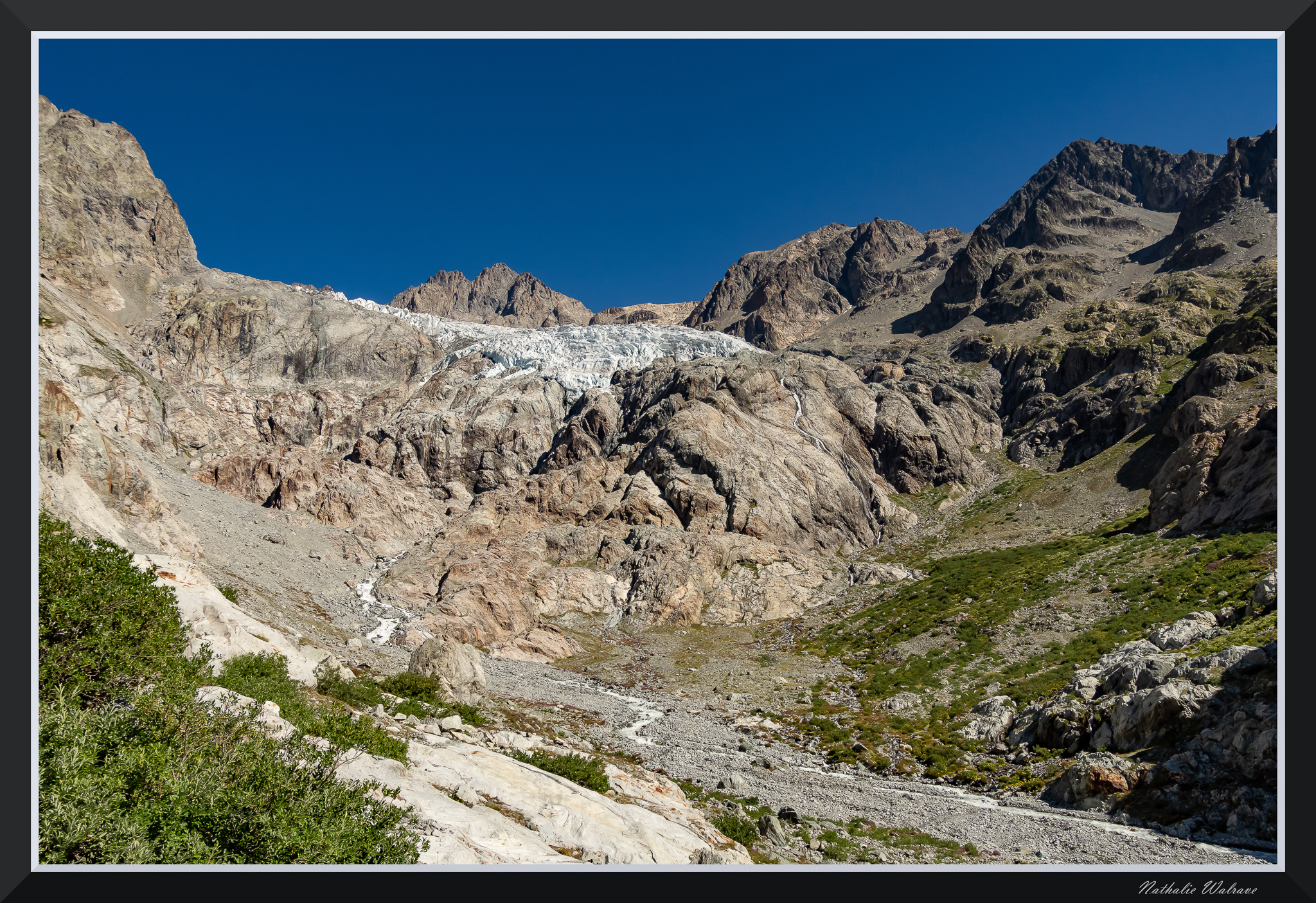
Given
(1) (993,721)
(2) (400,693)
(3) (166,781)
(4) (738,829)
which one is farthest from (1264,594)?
(3) (166,781)

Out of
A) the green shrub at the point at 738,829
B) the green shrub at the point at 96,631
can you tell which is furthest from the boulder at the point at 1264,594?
the green shrub at the point at 96,631

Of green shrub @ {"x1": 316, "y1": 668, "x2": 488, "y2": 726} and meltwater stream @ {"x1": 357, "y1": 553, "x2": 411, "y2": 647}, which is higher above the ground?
green shrub @ {"x1": 316, "y1": 668, "x2": 488, "y2": 726}

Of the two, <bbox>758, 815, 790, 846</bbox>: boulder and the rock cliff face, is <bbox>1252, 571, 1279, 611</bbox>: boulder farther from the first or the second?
<bbox>758, 815, 790, 846</bbox>: boulder

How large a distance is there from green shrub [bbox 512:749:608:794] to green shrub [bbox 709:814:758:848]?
3975mm

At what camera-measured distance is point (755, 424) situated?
135 m

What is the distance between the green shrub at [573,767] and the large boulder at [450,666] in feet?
57.8

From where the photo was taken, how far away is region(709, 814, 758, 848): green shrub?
20156mm

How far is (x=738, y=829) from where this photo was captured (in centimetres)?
2059

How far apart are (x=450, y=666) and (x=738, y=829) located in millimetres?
26506

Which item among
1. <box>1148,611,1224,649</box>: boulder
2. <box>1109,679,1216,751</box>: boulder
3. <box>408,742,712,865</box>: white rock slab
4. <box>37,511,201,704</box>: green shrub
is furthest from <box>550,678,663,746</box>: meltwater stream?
<box>1148,611,1224,649</box>: boulder

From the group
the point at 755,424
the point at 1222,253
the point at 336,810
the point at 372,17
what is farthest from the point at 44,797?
the point at 1222,253

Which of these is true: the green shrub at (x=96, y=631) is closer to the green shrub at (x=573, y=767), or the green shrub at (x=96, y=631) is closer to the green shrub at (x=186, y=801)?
the green shrub at (x=186, y=801)
